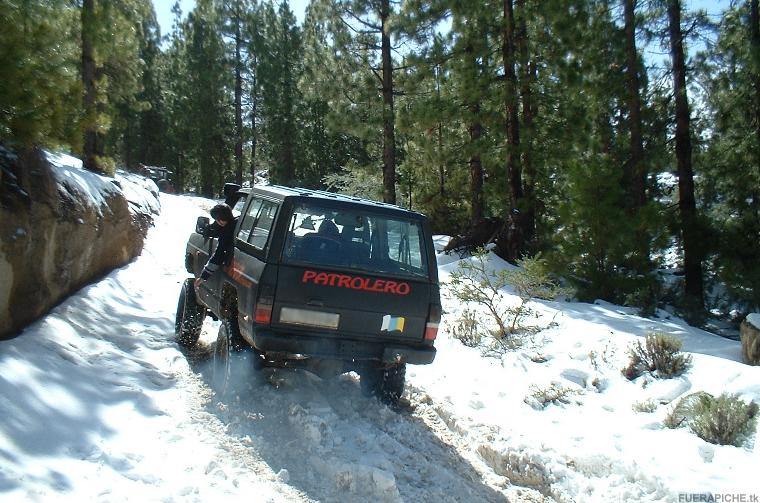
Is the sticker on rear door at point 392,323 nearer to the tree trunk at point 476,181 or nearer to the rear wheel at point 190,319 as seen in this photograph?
the rear wheel at point 190,319

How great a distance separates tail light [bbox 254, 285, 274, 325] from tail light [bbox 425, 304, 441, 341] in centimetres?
143

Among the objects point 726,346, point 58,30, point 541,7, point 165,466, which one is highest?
point 541,7

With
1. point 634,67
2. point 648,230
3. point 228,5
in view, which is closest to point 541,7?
point 634,67

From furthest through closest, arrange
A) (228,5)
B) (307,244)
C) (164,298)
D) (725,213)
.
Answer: (228,5) → (725,213) → (164,298) → (307,244)

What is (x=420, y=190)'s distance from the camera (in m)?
20.2

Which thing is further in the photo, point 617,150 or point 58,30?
point 617,150

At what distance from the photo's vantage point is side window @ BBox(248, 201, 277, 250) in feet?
18.1

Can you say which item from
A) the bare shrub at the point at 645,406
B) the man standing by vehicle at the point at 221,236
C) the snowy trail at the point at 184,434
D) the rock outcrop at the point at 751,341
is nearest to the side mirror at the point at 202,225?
the man standing by vehicle at the point at 221,236

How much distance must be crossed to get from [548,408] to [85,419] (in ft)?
14.2

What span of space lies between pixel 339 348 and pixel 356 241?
986 mm

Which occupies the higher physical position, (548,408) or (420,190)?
(420,190)

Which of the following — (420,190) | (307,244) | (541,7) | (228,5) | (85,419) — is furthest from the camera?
(228,5)

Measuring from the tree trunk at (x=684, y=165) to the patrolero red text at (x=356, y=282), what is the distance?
968cm

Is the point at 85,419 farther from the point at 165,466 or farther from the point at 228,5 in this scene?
the point at 228,5
